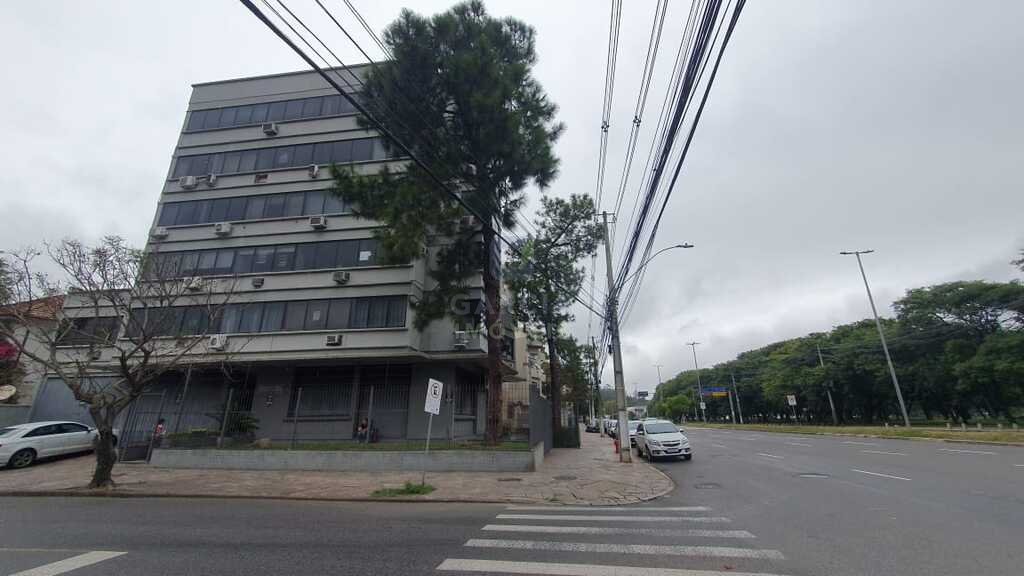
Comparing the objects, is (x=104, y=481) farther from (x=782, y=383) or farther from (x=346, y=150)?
(x=782, y=383)

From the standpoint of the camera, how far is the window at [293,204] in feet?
74.9

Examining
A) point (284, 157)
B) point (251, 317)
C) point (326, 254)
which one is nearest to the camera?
point (251, 317)

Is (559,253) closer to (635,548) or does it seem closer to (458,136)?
(458,136)

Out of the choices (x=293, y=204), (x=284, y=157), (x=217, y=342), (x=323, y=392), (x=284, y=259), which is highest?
(x=284, y=157)

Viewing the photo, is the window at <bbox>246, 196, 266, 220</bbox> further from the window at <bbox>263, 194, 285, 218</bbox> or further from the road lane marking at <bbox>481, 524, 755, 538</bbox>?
the road lane marking at <bbox>481, 524, 755, 538</bbox>

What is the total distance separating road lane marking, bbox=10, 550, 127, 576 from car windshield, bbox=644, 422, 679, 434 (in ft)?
55.4

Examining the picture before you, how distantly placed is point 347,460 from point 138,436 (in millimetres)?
11087

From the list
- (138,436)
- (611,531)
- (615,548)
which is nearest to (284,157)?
(138,436)

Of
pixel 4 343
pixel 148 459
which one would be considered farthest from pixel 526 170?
pixel 4 343

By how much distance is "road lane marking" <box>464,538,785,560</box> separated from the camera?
5305 millimetres

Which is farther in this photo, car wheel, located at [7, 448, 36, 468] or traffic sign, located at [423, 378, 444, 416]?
car wheel, located at [7, 448, 36, 468]

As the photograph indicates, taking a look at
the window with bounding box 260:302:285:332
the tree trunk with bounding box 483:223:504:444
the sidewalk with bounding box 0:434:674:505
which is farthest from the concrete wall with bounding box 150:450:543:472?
the window with bounding box 260:302:285:332

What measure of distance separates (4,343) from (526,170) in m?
29.5

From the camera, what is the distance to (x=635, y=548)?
5637 millimetres
